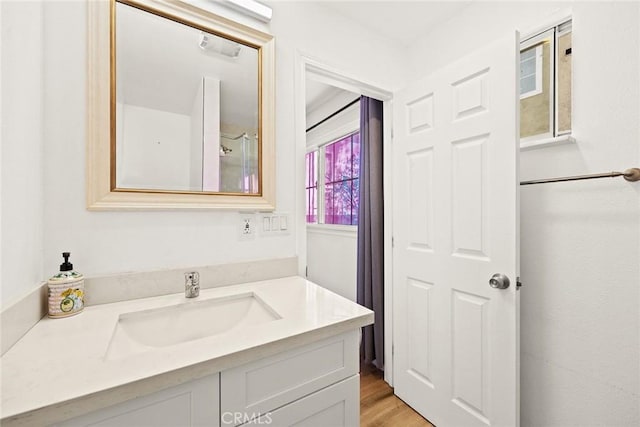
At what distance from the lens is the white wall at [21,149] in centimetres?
68

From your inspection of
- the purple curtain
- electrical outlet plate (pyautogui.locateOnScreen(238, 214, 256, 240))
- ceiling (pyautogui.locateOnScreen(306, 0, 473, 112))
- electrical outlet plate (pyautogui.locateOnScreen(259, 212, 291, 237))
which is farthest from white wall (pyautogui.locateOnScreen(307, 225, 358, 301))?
ceiling (pyautogui.locateOnScreen(306, 0, 473, 112))

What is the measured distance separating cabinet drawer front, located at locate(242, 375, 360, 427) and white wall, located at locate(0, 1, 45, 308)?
2.40 feet

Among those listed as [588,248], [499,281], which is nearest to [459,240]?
[499,281]

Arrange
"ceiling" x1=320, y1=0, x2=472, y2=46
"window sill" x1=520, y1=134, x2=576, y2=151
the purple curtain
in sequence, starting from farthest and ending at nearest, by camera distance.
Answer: the purple curtain < "ceiling" x1=320, y1=0, x2=472, y2=46 < "window sill" x1=520, y1=134, x2=576, y2=151

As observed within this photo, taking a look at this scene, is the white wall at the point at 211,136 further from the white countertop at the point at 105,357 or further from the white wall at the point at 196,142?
the white countertop at the point at 105,357

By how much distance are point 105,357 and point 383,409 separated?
1.57 metres

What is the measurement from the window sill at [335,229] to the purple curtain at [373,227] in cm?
37

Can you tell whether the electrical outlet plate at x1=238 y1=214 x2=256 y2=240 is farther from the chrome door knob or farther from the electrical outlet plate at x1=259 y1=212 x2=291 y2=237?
the chrome door knob

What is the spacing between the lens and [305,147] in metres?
1.43

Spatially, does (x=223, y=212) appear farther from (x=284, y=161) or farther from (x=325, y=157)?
(x=325, y=157)

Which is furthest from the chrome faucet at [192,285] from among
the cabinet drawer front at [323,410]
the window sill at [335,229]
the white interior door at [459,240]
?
the window sill at [335,229]

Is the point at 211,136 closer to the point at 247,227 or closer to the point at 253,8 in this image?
the point at 247,227

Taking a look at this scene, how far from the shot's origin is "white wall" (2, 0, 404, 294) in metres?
0.76

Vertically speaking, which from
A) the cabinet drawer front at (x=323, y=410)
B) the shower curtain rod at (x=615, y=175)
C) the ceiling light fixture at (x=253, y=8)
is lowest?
the cabinet drawer front at (x=323, y=410)
